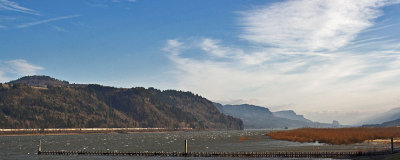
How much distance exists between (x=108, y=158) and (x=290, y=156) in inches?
1820

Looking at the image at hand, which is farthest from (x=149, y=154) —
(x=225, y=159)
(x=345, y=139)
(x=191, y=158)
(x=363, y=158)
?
(x=345, y=139)

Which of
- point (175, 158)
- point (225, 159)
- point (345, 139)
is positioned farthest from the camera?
point (345, 139)

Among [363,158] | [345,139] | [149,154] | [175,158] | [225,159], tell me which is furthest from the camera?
[345,139]

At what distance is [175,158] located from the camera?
102m

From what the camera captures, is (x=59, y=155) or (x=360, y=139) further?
(x=360, y=139)

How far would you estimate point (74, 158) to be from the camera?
106500 millimetres

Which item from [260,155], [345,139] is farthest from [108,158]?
[345,139]

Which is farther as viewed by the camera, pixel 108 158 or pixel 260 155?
pixel 108 158

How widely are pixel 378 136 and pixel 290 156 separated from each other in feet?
286

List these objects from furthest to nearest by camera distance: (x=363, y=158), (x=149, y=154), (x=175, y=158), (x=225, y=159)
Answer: (x=149, y=154) < (x=175, y=158) < (x=225, y=159) < (x=363, y=158)

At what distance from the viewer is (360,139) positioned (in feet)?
495

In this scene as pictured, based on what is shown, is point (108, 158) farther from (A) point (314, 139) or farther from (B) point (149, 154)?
(A) point (314, 139)

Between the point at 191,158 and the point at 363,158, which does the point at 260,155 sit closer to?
the point at 191,158

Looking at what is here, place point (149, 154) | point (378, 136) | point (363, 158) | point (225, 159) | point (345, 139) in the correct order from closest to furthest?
point (363, 158), point (225, 159), point (149, 154), point (345, 139), point (378, 136)
